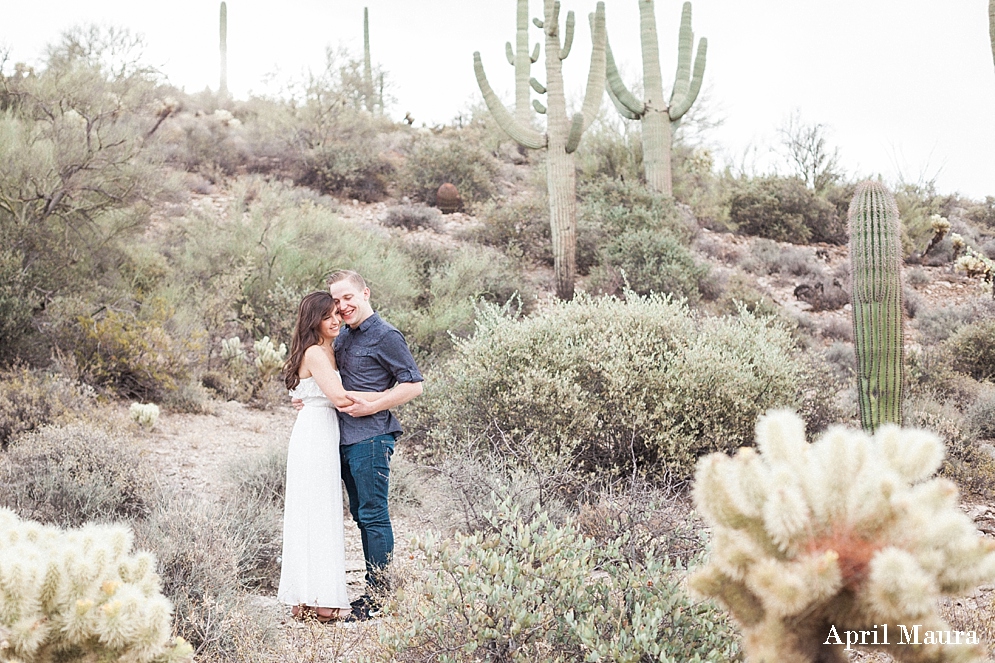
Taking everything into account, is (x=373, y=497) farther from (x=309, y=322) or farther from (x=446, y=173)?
(x=446, y=173)

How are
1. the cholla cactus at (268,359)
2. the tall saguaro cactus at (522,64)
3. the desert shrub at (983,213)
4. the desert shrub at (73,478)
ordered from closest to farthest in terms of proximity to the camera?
1. the desert shrub at (73,478)
2. the cholla cactus at (268,359)
3. the tall saguaro cactus at (522,64)
4. the desert shrub at (983,213)

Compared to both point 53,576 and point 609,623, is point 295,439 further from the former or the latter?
point 53,576

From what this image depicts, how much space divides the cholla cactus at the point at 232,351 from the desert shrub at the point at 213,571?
4305 mm

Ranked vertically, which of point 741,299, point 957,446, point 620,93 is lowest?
point 957,446

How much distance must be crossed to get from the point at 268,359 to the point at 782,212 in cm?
1259

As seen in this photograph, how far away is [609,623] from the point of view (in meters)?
2.71

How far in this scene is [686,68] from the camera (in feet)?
50.6

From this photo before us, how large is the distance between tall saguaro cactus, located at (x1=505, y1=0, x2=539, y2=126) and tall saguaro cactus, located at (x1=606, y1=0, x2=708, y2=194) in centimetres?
196

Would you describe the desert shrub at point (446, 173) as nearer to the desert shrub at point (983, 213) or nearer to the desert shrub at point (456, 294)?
the desert shrub at point (456, 294)

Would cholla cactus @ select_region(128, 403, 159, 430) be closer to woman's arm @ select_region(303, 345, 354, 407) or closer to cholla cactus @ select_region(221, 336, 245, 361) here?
cholla cactus @ select_region(221, 336, 245, 361)

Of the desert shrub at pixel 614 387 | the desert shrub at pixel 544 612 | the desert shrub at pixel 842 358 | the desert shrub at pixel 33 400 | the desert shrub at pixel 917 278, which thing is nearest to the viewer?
the desert shrub at pixel 544 612

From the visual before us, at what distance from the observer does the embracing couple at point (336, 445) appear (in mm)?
4000

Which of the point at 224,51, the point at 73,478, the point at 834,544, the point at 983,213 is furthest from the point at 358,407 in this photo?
the point at 224,51

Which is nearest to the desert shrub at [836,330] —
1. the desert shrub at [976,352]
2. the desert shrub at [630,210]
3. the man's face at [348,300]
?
the desert shrub at [976,352]
